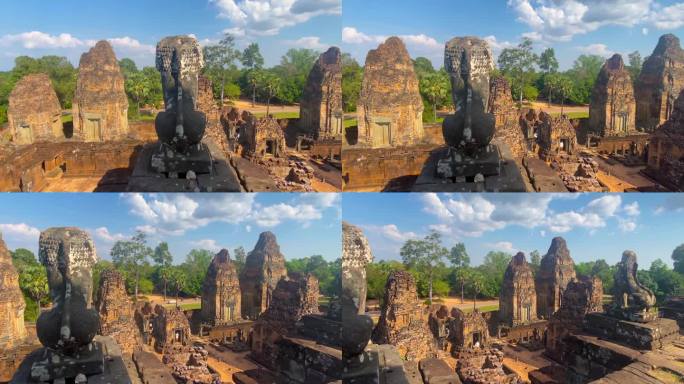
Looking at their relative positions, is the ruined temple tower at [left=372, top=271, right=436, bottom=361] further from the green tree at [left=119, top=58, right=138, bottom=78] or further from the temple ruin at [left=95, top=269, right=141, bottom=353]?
the green tree at [left=119, top=58, right=138, bottom=78]

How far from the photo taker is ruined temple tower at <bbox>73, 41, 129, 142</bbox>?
14.7 meters

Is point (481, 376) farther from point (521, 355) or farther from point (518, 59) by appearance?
point (518, 59)

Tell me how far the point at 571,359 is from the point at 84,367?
6775 millimetres

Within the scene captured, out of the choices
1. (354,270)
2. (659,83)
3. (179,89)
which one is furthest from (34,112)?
(659,83)

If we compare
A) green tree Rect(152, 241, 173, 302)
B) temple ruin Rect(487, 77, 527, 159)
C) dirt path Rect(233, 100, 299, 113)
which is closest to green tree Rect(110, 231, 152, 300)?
green tree Rect(152, 241, 173, 302)

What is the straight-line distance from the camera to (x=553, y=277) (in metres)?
9.10

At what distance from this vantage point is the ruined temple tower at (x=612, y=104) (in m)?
15.6

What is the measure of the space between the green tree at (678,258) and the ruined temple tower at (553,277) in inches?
88.3

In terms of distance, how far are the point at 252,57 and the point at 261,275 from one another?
367cm

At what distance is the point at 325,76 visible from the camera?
10.8 metres

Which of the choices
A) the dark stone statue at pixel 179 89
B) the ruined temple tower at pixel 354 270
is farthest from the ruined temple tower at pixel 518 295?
the dark stone statue at pixel 179 89

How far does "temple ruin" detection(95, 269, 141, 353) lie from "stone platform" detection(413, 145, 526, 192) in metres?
4.90

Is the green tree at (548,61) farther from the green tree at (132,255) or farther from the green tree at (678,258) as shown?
the green tree at (132,255)

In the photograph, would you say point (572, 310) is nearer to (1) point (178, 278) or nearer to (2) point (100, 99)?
(1) point (178, 278)
